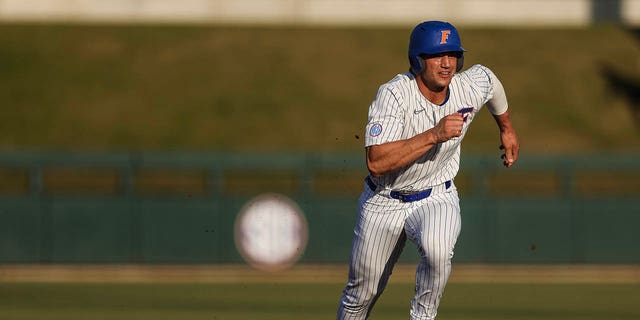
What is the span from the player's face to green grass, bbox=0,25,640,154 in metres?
20.5

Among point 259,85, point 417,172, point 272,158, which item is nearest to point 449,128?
point 417,172

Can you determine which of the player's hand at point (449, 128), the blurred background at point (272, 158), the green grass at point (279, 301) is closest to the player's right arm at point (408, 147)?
the player's hand at point (449, 128)

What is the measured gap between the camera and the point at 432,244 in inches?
330

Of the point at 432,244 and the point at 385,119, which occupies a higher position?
the point at 385,119

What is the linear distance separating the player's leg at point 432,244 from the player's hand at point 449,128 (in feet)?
2.44

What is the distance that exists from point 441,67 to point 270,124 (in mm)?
23044

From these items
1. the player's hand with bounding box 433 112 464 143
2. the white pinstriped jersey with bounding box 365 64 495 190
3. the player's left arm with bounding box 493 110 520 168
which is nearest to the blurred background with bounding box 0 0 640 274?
the player's left arm with bounding box 493 110 520 168

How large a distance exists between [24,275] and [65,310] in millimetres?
7254

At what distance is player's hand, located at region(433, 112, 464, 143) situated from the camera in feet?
26.0

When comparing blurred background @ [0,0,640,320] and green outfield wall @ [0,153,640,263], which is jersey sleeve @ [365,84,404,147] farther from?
green outfield wall @ [0,153,640,263]

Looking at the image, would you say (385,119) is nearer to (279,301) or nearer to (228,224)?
(279,301)

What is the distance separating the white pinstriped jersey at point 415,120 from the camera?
8.34 m

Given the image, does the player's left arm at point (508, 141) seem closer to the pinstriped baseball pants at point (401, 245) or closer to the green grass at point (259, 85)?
the pinstriped baseball pants at point (401, 245)

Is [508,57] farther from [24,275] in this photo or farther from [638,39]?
[24,275]
